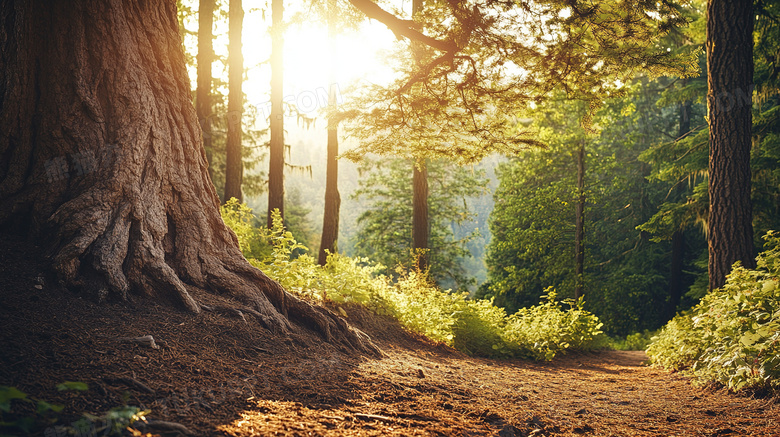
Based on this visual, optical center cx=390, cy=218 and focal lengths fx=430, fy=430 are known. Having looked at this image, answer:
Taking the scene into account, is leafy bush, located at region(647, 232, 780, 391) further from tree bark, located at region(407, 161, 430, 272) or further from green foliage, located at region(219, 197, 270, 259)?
tree bark, located at region(407, 161, 430, 272)

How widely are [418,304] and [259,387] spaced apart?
4879 mm

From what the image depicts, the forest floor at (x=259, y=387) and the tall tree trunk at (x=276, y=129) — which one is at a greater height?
the tall tree trunk at (x=276, y=129)

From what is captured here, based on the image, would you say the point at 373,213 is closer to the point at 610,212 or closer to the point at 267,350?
the point at 610,212

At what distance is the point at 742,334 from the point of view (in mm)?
4273

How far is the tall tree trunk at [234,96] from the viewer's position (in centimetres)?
1052

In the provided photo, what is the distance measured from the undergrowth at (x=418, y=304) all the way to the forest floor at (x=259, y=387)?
1955 mm

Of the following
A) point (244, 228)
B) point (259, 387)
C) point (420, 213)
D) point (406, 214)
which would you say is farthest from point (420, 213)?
point (406, 214)

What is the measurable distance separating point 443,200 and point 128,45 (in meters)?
23.8

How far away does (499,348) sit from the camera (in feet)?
26.1

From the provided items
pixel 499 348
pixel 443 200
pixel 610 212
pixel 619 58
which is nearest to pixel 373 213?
pixel 443 200

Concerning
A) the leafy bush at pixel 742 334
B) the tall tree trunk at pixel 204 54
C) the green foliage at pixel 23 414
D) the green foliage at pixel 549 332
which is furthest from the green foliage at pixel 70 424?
the tall tree trunk at pixel 204 54

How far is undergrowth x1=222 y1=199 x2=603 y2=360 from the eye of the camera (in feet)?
20.2

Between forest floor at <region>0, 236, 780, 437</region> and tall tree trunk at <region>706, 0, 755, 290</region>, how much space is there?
291cm

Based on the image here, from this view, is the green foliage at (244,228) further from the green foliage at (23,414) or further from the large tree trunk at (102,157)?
the green foliage at (23,414)
